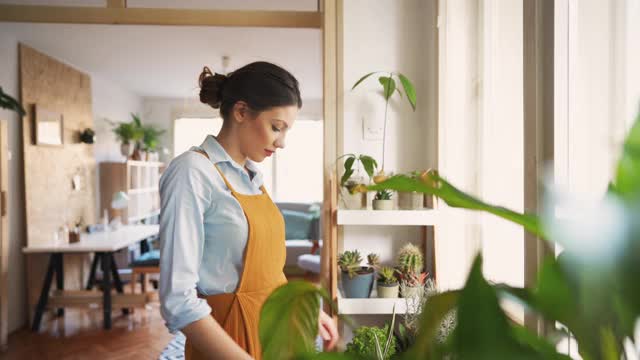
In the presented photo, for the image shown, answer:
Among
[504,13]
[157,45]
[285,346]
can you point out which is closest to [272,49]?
[157,45]

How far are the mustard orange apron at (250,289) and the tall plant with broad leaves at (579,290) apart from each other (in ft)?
2.96

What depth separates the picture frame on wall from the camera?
15.1 feet

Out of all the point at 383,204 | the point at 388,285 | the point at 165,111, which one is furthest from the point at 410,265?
the point at 165,111

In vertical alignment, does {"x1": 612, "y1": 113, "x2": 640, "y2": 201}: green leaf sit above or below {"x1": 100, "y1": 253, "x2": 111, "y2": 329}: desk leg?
above

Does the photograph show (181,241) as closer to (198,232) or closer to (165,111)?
(198,232)

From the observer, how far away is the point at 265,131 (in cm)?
129

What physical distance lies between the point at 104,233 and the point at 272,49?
2545mm

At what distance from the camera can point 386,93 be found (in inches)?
77.2

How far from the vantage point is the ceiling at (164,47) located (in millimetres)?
4410

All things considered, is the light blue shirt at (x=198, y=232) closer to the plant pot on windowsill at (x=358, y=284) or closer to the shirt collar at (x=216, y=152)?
the shirt collar at (x=216, y=152)

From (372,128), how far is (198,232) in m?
1.14

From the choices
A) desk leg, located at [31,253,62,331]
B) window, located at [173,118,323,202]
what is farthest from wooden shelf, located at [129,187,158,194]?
desk leg, located at [31,253,62,331]

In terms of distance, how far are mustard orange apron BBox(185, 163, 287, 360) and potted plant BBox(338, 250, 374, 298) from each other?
56 cm

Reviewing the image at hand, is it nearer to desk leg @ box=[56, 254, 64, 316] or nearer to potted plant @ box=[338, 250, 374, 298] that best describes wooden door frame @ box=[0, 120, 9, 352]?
desk leg @ box=[56, 254, 64, 316]
